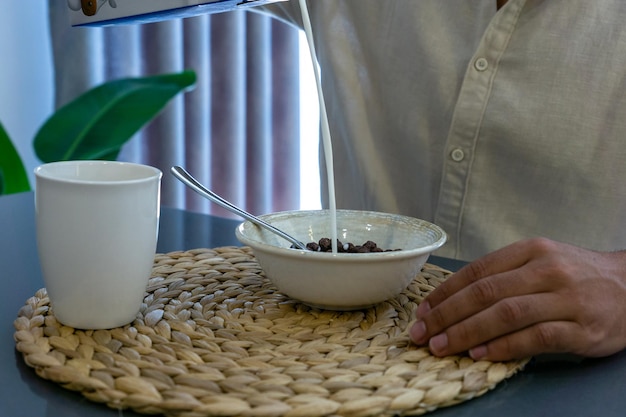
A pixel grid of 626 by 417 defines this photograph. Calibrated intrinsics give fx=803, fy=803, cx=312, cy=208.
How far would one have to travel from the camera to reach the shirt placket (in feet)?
3.58

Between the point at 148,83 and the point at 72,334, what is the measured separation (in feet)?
4.99

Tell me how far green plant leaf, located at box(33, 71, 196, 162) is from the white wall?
15.2 inches

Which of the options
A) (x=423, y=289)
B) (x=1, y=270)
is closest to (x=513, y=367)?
(x=423, y=289)

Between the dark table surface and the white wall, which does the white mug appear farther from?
the white wall

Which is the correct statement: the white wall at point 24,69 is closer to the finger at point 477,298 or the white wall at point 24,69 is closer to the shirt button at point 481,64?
the shirt button at point 481,64

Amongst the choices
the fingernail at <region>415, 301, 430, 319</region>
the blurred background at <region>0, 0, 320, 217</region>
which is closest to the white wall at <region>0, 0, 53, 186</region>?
the blurred background at <region>0, 0, 320, 217</region>

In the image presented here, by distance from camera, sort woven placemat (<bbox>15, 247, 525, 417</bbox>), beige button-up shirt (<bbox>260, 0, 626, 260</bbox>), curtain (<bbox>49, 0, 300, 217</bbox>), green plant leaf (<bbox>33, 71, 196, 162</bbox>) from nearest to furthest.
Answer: woven placemat (<bbox>15, 247, 525, 417</bbox>), beige button-up shirt (<bbox>260, 0, 626, 260</bbox>), green plant leaf (<bbox>33, 71, 196, 162</bbox>), curtain (<bbox>49, 0, 300, 217</bbox>)

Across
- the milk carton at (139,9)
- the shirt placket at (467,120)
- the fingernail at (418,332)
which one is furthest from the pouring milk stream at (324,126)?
the shirt placket at (467,120)

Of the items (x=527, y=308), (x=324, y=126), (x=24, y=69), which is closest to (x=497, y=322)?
(x=527, y=308)

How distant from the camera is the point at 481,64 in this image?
1.11 meters

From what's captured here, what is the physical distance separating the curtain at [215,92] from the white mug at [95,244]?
1625mm

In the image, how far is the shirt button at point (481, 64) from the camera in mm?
1104

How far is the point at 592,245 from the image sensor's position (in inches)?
44.5

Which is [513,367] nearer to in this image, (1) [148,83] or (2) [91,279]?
(2) [91,279]
